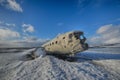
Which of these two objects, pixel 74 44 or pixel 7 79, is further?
pixel 74 44

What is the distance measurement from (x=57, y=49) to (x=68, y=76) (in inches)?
497

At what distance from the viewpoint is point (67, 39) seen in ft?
62.7

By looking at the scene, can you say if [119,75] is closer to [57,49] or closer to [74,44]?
[74,44]

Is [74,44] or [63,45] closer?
[74,44]

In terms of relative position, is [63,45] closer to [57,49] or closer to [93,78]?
[57,49]

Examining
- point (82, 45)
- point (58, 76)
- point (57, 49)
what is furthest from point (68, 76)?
point (57, 49)

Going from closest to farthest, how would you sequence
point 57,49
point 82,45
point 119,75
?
point 119,75 → point 82,45 → point 57,49

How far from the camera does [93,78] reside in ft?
33.0

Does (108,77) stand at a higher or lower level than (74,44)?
lower

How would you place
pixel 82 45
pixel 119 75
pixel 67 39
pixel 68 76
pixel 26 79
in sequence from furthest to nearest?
pixel 67 39
pixel 82 45
pixel 119 75
pixel 68 76
pixel 26 79

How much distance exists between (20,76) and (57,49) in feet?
42.1

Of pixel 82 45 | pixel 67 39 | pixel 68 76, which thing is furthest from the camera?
pixel 67 39

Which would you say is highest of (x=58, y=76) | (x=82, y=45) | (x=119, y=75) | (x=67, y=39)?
(x=67, y=39)

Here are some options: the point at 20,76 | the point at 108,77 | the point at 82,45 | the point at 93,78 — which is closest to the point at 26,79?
the point at 20,76
